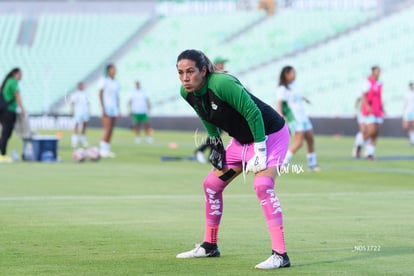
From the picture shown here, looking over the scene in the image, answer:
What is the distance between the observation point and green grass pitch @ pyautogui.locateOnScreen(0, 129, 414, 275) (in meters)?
9.27

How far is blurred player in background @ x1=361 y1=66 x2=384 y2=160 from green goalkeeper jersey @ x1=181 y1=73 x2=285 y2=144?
1816 centimetres

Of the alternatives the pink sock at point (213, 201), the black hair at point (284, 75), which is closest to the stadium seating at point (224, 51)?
the black hair at point (284, 75)

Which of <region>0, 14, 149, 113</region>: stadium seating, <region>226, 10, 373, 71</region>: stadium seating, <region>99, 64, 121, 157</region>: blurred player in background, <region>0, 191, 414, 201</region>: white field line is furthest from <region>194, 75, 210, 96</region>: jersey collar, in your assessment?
<region>0, 14, 149, 113</region>: stadium seating

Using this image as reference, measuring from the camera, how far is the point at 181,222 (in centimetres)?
1278

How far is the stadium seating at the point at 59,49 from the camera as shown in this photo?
64.7 m

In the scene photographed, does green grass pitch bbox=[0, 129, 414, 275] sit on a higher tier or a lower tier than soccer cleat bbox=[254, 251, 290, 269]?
lower

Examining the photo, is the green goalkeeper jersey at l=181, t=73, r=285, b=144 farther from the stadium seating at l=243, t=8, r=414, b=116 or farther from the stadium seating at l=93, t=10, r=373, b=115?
the stadium seating at l=93, t=10, r=373, b=115

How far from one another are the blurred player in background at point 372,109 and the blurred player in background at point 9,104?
8.31m

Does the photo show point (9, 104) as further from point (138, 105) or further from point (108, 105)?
point (138, 105)

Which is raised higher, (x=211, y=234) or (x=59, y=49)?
(x=59, y=49)

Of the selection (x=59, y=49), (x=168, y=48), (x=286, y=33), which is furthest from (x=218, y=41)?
(x=59, y=49)

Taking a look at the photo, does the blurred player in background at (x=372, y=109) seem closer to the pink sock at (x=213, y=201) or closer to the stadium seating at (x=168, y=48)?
the pink sock at (x=213, y=201)

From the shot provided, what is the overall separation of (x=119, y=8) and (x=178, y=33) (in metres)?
6.55

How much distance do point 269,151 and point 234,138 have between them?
39 cm
